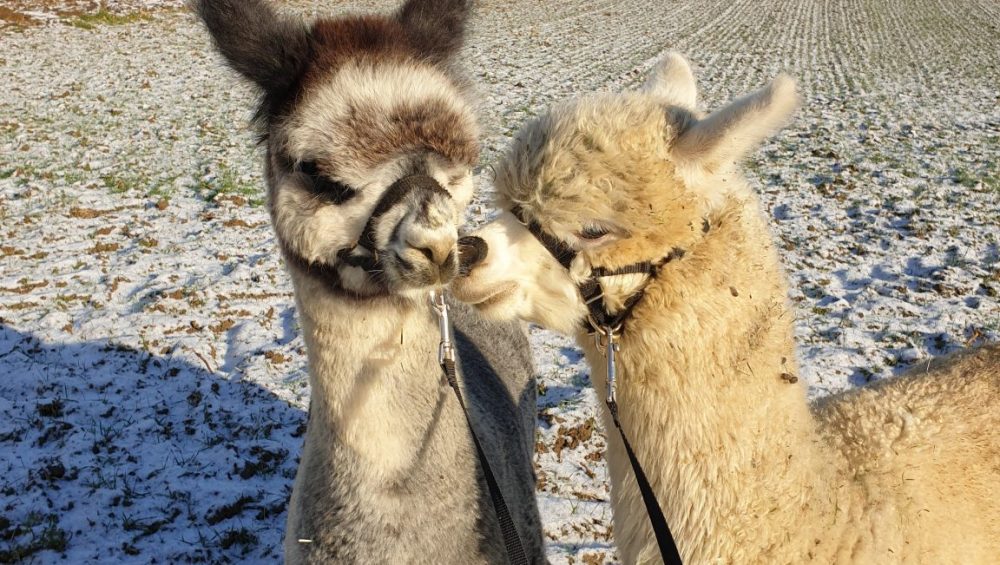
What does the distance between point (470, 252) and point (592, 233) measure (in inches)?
12.8

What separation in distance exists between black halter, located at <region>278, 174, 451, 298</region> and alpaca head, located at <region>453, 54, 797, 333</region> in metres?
0.23

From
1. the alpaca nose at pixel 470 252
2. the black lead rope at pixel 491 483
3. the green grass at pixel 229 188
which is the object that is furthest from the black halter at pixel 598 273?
the green grass at pixel 229 188

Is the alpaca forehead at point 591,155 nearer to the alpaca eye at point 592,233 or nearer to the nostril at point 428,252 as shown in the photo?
the alpaca eye at point 592,233

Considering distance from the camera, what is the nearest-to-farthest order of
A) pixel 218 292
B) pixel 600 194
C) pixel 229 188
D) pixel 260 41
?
1. pixel 600 194
2. pixel 260 41
3. pixel 218 292
4. pixel 229 188

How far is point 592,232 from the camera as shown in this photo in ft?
5.51

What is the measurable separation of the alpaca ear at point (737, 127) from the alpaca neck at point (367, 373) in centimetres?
97

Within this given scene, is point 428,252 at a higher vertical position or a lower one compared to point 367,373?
higher

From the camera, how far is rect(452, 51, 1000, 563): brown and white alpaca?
5.37ft

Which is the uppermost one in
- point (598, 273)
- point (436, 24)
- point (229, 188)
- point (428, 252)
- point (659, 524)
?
point (436, 24)

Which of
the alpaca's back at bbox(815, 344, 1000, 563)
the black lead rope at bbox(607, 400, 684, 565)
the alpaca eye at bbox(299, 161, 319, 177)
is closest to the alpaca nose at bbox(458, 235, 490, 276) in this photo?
the alpaca eye at bbox(299, 161, 319, 177)

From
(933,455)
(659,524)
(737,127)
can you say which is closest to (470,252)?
(737,127)

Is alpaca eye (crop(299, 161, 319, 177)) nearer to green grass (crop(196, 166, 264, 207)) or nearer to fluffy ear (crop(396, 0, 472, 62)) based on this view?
fluffy ear (crop(396, 0, 472, 62))

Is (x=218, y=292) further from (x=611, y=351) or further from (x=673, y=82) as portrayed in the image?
(x=611, y=351)

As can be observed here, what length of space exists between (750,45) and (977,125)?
11059 mm
